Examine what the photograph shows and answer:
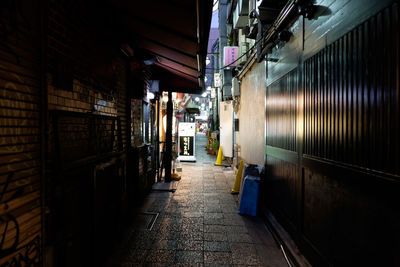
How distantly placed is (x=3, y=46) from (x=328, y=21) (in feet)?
15.7

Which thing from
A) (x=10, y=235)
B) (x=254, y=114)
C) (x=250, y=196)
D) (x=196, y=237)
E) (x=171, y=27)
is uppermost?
(x=171, y=27)

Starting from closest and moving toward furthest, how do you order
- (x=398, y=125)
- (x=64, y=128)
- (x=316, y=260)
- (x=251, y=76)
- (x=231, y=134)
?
(x=398, y=125) → (x=64, y=128) → (x=316, y=260) → (x=251, y=76) → (x=231, y=134)

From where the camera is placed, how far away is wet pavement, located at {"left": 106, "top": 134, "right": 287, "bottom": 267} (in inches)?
192

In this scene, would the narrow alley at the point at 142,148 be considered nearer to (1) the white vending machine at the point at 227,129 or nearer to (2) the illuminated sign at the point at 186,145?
(1) the white vending machine at the point at 227,129

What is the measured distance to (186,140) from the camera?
57.9 ft

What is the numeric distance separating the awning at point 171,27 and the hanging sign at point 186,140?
29.1 ft

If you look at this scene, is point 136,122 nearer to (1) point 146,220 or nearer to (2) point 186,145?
(1) point 146,220

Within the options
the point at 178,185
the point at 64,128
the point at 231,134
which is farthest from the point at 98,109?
the point at 231,134

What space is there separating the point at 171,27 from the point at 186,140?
12.4 m

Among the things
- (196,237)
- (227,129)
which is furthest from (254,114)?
(227,129)

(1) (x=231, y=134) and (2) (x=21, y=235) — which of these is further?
(1) (x=231, y=134)

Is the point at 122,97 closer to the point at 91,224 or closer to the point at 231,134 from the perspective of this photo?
the point at 91,224

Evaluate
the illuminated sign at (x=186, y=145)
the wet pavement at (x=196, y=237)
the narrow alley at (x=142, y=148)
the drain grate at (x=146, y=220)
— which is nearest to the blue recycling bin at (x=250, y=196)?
the narrow alley at (x=142, y=148)

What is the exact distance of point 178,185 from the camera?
10914mm
